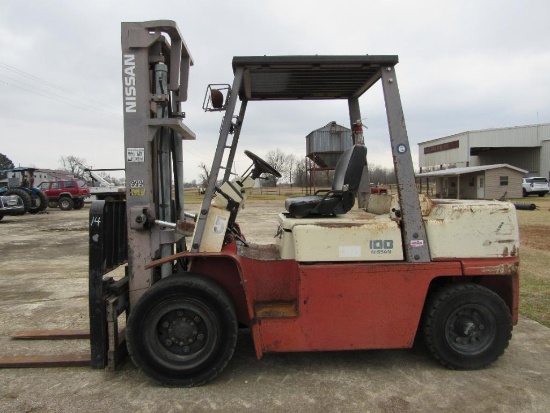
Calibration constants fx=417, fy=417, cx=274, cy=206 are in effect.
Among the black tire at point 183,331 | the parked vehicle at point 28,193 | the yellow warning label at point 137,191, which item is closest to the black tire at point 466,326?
the black tire at point 183,331

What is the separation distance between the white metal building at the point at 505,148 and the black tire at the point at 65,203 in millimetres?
41873

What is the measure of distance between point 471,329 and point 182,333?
103 inches

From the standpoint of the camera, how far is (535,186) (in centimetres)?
3719

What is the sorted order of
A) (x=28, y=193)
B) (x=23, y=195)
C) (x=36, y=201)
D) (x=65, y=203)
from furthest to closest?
1. (x=65, y=203)
2. (x=36, y=201)
3. (x=28, y=193)
4. (x=23, y=195)

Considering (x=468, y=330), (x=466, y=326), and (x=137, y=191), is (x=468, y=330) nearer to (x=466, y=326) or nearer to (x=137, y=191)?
(x=466, y=326)

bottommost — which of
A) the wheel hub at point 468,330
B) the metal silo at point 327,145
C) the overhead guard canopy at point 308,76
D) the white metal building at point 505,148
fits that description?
the wheel hub at point 468,330

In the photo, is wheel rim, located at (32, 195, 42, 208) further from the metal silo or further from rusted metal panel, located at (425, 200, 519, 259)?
rusted metal panel, located at (425, 200, 519, 259)

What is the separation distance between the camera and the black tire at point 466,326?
378 centimetres

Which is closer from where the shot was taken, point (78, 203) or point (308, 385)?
point (308, 385)

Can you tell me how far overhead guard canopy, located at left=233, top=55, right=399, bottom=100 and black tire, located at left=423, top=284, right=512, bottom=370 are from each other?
2.22m

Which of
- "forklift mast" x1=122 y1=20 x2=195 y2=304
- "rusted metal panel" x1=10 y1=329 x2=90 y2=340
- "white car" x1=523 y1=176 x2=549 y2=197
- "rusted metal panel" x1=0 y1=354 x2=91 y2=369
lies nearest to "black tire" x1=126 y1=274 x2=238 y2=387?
"forklift mast" x1=122 y1=20 x2=195 y2=304

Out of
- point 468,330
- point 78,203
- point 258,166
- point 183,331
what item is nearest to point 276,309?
point 183,331

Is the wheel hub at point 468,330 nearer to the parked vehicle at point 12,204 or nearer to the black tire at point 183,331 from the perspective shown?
the black tire at point 183,331

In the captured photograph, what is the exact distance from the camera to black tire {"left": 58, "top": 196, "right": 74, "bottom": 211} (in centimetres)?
2844
